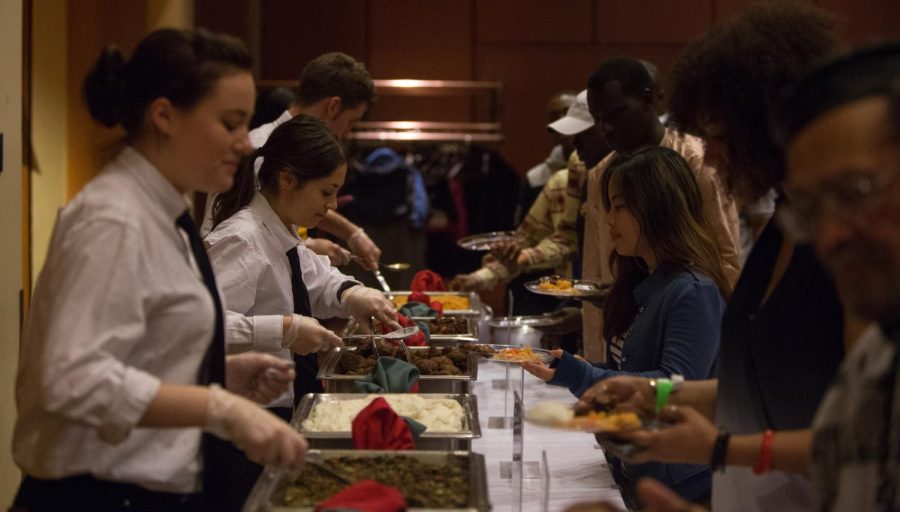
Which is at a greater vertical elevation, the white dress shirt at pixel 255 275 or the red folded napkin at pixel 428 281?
the white dress shirt at pixel 255 275

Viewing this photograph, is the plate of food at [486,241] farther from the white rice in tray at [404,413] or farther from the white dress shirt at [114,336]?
the white dress shirt at [114,336]

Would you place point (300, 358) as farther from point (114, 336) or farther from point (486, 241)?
point (486, 241)

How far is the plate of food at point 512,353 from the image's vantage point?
221cm

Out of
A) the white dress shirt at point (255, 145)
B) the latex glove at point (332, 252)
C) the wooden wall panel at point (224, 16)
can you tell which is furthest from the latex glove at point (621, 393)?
the wooden wall panel at point (224, 16)

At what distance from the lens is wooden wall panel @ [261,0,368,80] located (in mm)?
6715

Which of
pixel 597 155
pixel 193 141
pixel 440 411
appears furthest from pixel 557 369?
pixel 597 155

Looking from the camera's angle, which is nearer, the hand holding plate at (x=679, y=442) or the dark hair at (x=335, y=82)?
the hand holding plate at (x=679, y=442)

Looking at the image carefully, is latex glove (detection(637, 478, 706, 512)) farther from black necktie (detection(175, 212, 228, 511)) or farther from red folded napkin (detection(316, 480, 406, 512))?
black necktie (detection(175, 212, 228, 511))

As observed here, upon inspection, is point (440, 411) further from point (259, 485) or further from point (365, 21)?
point (365, 21)

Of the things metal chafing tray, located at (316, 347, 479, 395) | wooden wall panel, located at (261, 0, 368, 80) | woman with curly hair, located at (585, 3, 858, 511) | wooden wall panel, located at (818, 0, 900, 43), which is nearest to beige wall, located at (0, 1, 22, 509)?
metal chafing tray, located at (316, 347, 479, 395)

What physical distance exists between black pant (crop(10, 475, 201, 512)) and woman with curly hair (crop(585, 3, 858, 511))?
66cm

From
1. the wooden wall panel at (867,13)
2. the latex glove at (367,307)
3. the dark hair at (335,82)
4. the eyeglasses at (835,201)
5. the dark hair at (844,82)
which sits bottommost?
the latex glove at (367,307)

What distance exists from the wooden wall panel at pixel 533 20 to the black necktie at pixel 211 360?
220 inches

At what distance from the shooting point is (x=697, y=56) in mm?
1473
